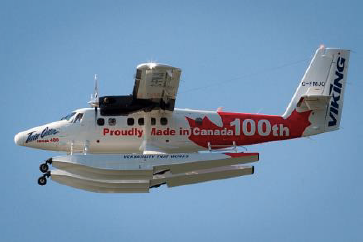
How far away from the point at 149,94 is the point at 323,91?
5.71m

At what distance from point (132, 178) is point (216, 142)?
3.10m

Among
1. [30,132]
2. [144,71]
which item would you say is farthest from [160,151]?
[30,132]

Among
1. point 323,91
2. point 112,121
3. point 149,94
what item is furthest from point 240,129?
point 112,121

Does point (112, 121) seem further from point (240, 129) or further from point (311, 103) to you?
point (311, 103)

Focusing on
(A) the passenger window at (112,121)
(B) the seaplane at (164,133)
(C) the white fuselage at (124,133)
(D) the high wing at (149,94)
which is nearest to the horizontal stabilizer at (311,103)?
(B) the seaplane at (164,133)

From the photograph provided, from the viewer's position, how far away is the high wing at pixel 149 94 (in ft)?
64.9

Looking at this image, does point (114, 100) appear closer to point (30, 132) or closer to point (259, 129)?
point (30, 132)

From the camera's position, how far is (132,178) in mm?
20359

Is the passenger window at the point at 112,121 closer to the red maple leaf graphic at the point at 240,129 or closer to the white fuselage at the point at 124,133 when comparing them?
the white fuselage at the point at 124,133

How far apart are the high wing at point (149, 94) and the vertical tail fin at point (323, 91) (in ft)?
13.1

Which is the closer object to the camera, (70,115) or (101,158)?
(101,158)

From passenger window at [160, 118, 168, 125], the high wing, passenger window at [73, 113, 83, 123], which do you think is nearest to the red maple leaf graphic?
passenger window at [160, 118, 168, 125]

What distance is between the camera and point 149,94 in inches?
821

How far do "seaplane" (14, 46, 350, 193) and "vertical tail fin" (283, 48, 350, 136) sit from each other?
3 cm
